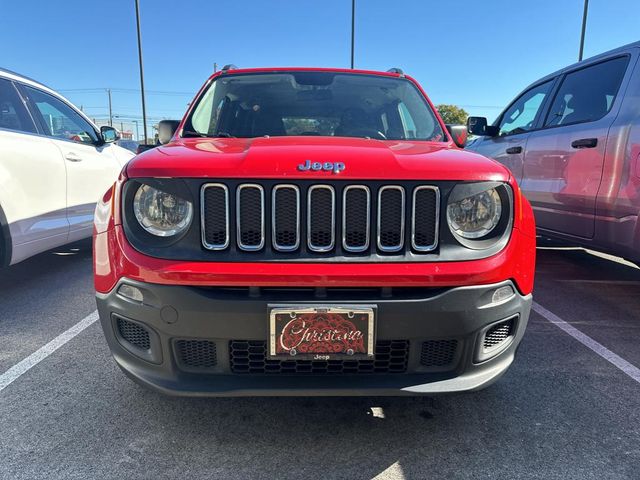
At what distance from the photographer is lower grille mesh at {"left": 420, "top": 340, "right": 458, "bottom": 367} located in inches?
73.5

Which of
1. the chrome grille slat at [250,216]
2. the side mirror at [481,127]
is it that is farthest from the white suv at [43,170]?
the side mirror at [481,127]

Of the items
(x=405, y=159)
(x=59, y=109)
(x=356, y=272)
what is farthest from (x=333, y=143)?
(x=59, y=109)

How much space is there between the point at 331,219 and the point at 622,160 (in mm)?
2644

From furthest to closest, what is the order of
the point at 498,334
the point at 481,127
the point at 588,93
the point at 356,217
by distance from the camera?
the point at 481,127 → the point at 588,93 → the point at 498,334 → the point at 356,217

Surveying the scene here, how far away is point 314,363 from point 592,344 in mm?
2191

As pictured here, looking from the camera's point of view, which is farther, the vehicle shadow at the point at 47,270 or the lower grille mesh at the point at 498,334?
the vehicle shadow at the point at 47,270

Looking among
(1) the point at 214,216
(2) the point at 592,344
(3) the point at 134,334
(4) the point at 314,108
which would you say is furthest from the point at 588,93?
(3) the point at 134,334

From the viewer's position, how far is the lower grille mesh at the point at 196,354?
6.00 ft

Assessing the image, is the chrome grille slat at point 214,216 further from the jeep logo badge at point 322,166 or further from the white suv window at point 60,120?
the white suv window at point 60,120

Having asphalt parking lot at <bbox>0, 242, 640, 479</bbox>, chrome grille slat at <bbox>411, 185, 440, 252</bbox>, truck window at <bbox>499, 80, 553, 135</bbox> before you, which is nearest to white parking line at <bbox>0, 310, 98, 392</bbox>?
asphalt parking lot at <bbox>0, 242, 640, 479</bbox>

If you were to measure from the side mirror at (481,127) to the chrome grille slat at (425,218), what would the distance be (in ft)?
11.9

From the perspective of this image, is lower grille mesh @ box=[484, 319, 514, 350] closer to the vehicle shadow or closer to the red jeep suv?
the red jeep suv

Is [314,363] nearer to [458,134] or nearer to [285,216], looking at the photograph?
[285,216]

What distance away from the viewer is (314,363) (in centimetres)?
187
